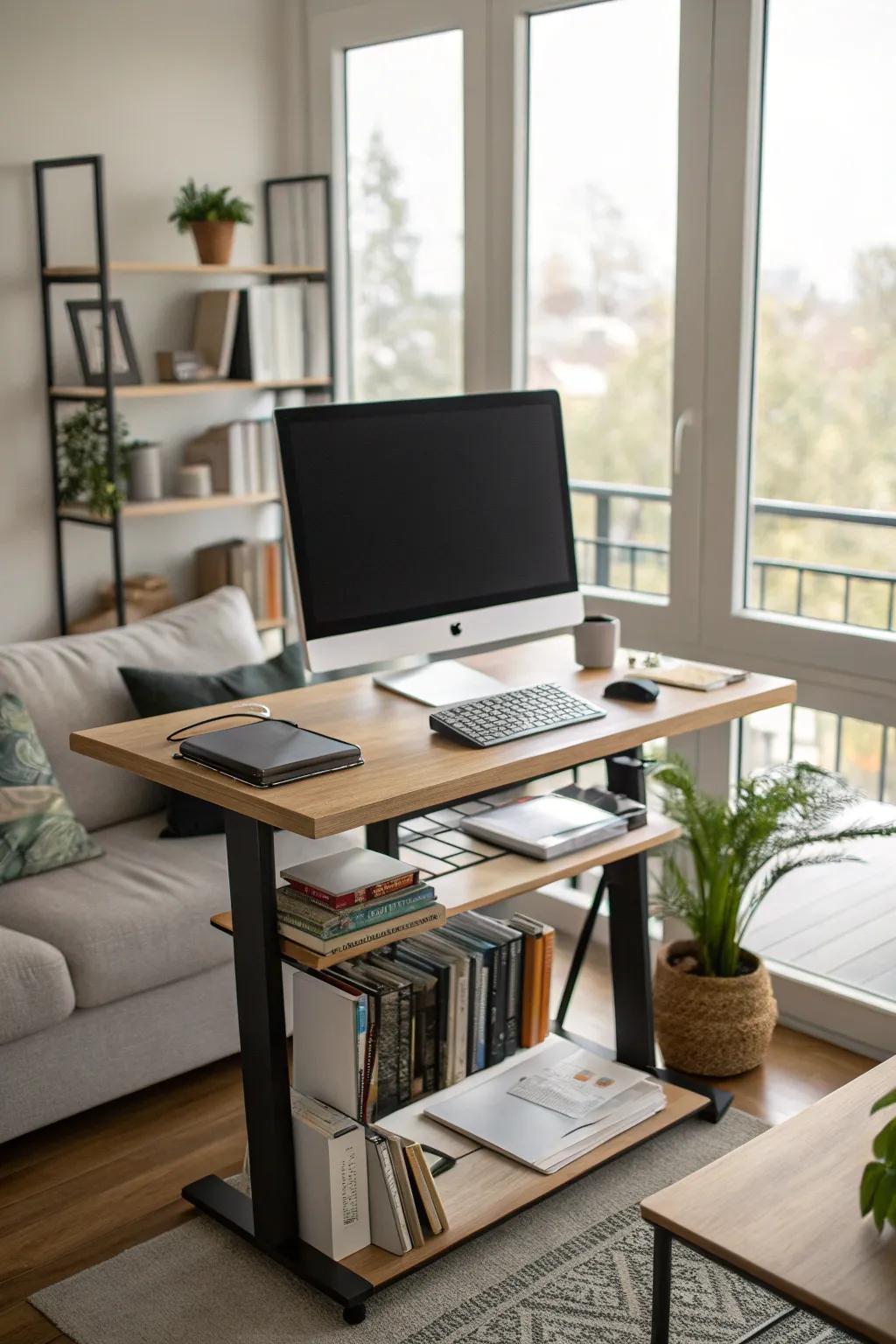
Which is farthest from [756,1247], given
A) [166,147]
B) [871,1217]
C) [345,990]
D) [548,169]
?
[166,147]

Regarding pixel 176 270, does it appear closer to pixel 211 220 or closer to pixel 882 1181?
pixel 211 220

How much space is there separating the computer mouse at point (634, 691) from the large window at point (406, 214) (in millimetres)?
1438

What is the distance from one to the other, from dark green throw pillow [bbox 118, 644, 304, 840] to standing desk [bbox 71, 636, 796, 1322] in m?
0.59

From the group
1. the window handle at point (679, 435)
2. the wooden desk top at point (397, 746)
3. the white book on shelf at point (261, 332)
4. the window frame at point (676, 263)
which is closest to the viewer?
the wooden desk top at point (397, 746)

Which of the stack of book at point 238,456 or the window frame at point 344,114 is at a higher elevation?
the window frame at point 344,114

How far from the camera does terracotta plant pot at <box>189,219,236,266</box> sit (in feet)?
12.2

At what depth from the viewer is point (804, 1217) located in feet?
5.67

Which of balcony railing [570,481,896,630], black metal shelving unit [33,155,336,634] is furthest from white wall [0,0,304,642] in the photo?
balcony railing [570,481,896,630]

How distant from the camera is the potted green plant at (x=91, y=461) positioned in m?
3.51

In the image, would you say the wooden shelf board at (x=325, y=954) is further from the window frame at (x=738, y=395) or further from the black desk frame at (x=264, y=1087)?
the window frame at (x=738, y=395)

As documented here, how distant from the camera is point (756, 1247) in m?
1.67

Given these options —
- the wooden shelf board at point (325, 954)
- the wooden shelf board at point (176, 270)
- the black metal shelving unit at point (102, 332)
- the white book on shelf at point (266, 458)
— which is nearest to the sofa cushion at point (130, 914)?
the wooden shelf board at point (325, 954)

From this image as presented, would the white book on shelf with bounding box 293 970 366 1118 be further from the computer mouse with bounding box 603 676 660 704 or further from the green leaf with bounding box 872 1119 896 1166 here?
the green leaf with bounding box 872 1119 896 1166

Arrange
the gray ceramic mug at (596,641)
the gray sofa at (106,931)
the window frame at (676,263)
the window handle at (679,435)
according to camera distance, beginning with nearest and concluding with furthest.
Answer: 1. the gray sofa at (106,931)
2. the gray ceramic mug at (596,641)
3. the window frame at (676,263)
4. the window handle at (679,435)
